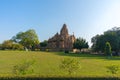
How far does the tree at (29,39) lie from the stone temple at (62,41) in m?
7.80

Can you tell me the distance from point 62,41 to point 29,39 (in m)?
18.4

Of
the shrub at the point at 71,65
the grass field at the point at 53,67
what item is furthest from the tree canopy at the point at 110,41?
the shrub at the point at 71,65

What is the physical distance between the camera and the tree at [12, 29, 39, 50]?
120 meters

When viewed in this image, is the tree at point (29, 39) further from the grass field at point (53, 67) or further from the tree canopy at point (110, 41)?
the grass field at point (53, 67)

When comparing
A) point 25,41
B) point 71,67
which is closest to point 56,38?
point 25,41

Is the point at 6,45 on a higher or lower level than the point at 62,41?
lower

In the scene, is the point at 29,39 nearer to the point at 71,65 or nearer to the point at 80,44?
the point at 80,44

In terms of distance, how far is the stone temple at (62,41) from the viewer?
116 m

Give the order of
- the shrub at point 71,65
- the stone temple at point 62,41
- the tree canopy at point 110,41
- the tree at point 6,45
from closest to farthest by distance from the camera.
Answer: the shrub at point 71,65 → the tree canopy at point 110,41 → the tree at point 6,45 → the stone temple at point 62,41

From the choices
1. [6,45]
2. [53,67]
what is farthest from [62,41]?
[53,67]

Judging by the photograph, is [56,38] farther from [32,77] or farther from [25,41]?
[32,77]

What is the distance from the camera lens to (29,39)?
121 metres

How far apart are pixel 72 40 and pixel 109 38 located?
4037 cm

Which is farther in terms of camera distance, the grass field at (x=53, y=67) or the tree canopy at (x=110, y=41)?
the tree canopy at (x=110, y=41)
